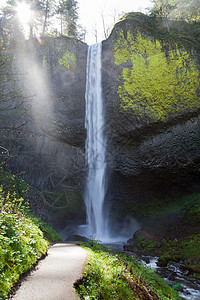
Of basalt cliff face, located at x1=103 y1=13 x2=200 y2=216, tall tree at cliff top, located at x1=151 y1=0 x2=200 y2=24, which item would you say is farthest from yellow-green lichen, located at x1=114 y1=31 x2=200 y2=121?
tall tree at cliff top, located at x1=151 y1=0 x2=200 y2=24

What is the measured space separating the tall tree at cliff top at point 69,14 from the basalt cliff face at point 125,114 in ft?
46.2

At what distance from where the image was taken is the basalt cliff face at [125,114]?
1386cm

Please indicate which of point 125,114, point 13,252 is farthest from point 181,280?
point 125,114

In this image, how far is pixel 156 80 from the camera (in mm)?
13961

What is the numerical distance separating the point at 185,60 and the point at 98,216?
14157 millimetres

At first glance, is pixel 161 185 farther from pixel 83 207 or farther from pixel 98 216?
pixel 83 207

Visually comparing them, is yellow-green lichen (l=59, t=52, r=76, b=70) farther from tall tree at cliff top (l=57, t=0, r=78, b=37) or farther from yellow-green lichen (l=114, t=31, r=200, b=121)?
tall tree at cliff top (l=57, t=0, r=78, b=37)

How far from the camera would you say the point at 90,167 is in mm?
16797

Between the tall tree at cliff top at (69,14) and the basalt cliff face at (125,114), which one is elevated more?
the tall tree at cliff top at (69,14)

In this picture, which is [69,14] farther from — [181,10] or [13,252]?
[13,252]

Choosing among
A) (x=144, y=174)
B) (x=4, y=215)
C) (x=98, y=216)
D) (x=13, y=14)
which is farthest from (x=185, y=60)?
(x=13, y=14)

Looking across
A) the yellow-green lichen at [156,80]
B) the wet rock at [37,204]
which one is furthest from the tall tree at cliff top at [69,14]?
the wet rock at [37,204]

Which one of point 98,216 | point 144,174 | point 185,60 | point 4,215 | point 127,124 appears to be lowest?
point 98,216

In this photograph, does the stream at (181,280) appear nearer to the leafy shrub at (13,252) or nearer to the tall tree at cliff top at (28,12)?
the leafy shrub at (13,252)
